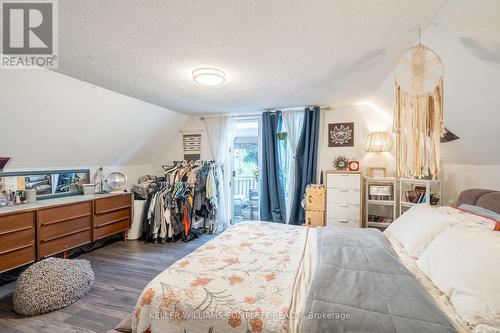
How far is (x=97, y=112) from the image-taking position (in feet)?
9.90

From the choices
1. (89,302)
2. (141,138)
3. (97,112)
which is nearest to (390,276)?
(89,302)

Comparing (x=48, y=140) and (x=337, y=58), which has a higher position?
(x=337, y=58)

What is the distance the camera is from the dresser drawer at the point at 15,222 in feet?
7.33

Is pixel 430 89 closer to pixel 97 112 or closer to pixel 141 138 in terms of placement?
pixel 97 112

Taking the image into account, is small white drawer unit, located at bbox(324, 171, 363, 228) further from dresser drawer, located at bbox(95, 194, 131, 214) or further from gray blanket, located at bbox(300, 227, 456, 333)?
dresser drawer, located at bbox(95, 194, 131, 214)

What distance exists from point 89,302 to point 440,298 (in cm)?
275

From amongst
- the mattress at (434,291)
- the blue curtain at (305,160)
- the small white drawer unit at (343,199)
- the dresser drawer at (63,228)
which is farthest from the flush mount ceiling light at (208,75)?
the dresser drawer at (63,228)

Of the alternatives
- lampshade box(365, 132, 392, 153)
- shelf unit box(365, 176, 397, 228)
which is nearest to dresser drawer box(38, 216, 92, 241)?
shelf unit box(365, 176, 397, 228)

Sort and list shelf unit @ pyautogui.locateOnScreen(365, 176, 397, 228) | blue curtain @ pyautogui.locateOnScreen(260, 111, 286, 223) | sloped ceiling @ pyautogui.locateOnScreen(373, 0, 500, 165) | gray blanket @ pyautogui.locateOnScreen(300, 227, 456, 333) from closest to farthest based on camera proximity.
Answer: gray blanket @ pyautogui.locateOnScreen(300, 227, 456, 333), sloped ceiling @ pyautogui.locateOnScreen(373, 0, 500, 165), shelf unit @ pyautogui.locateOnScreen(365, 176, 397, 228), blue curtain @ pyautogui.locateOnScreen(260, 111, 286, 223)

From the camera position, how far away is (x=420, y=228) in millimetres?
1706

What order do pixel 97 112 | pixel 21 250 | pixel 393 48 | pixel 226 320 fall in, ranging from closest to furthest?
1. pixel 226 320
2. pixel 393 48
3. pixel 21 250
4. pixel 97 112

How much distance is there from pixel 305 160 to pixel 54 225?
357 cm

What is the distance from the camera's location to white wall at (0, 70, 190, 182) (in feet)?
7.57

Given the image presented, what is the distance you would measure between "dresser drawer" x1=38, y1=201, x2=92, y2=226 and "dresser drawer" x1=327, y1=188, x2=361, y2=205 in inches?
135
